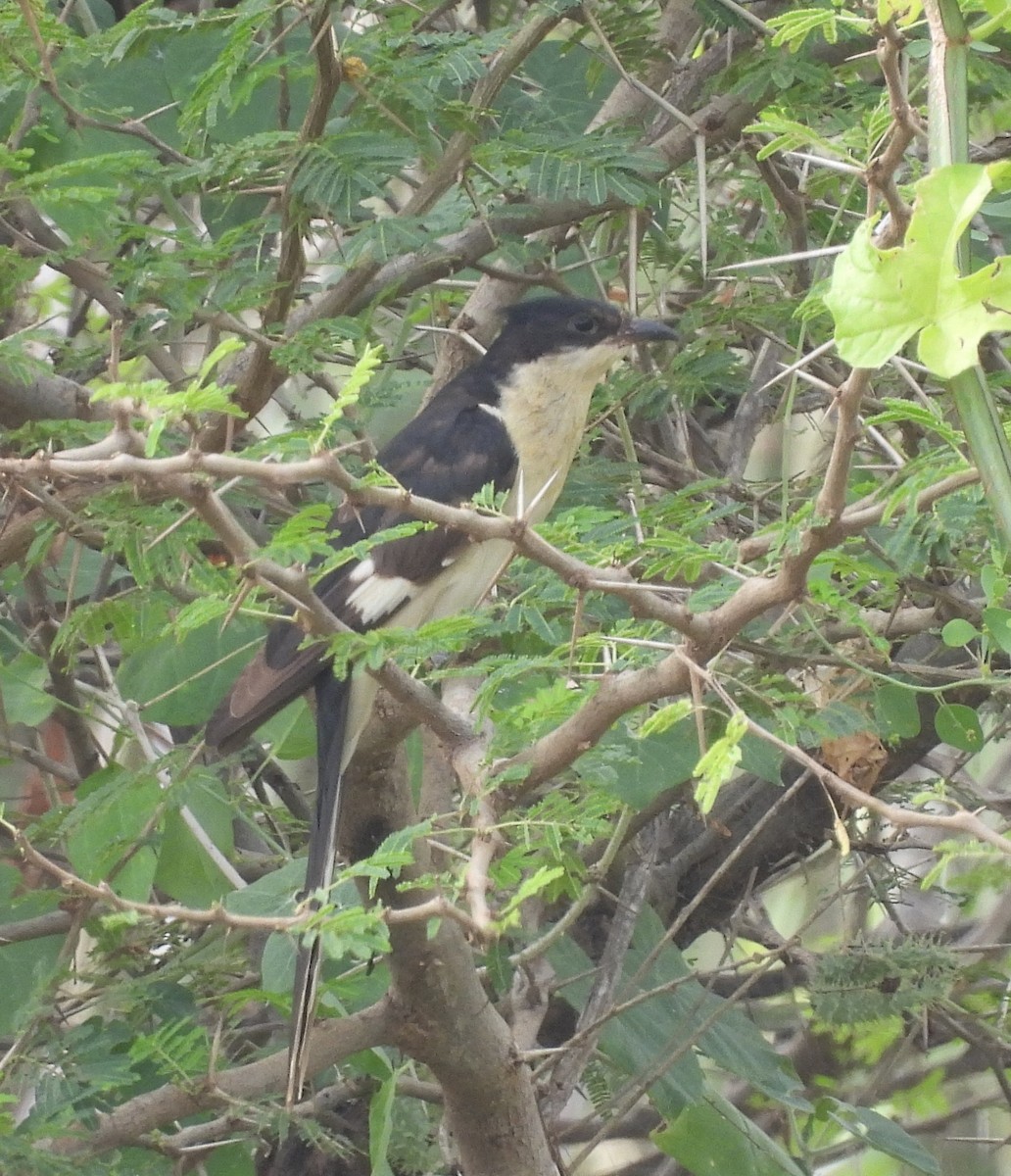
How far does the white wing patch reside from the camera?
2613 millimetres

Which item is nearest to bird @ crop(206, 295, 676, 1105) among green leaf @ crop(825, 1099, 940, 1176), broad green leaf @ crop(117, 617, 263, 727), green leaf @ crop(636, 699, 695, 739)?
broad green leaf @ crop(117, 617, 263, 727)

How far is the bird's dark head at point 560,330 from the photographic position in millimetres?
2902

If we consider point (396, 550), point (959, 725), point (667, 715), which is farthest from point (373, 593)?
point (667, 715)

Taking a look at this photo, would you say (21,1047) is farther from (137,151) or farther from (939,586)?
(939,586)

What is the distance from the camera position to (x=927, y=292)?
Result: 815 mm

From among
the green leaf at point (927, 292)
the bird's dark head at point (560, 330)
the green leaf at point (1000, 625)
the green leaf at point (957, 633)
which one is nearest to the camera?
the green leaf at point (927, 292)

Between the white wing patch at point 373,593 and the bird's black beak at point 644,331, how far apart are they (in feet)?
2.09

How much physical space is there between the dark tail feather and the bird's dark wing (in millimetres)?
58

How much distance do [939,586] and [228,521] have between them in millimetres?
1572

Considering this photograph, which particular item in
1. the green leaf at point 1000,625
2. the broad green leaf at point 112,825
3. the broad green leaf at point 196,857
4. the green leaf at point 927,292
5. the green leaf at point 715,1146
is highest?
the green leaf at point 927,292

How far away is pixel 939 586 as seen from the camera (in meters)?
2.41

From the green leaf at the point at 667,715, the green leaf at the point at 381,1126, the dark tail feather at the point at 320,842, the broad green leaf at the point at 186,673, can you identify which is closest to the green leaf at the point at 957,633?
the green leaf at the point at 667,715

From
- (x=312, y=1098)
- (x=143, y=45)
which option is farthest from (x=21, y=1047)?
(x=143, y=45)

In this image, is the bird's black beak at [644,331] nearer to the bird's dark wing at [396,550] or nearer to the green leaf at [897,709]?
the bird's dark wing at [396,550]
